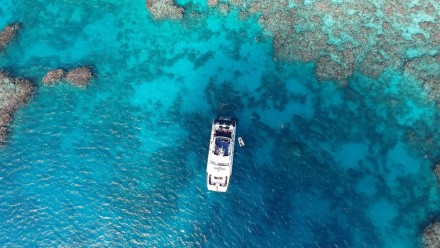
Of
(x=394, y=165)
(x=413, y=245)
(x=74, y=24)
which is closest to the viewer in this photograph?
(x=413, y=245)

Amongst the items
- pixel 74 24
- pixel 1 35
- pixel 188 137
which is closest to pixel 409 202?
pixel 188 137

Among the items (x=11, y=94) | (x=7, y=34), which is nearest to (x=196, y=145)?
(x=11, y=94)

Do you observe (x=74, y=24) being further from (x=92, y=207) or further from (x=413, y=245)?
(x=413, y=245)

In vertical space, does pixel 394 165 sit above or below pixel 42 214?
above

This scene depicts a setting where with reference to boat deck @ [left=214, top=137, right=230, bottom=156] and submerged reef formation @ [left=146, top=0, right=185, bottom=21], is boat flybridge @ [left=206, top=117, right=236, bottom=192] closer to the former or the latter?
boat deck @ [left=214, top=137, right=230, bottom=156]

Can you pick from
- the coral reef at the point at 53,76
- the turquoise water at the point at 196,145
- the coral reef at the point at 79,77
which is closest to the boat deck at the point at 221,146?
the turquoise water at the point at 196,145

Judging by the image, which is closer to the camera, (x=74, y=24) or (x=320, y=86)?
(x=320, y=86)

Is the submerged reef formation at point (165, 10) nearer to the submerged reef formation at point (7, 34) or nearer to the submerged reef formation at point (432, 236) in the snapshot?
the submerged reef formation at point (7, 34)
